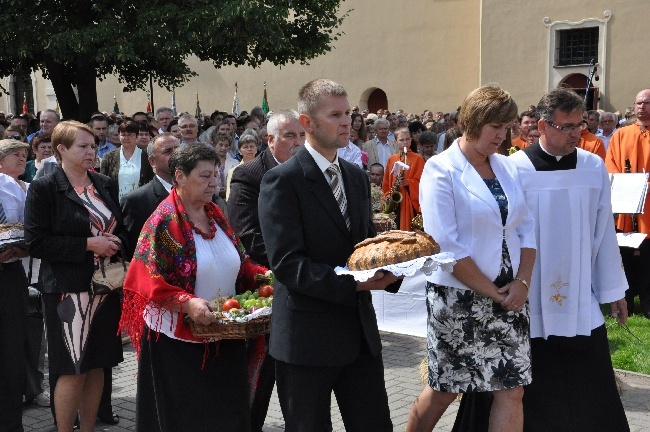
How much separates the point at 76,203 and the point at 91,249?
1.01ft

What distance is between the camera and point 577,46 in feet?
97.5

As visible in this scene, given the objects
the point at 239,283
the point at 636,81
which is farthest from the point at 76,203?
the point at 636,81

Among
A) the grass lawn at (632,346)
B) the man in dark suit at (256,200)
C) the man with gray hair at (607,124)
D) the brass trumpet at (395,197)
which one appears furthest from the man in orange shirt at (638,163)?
the man with gray hair at (607,124)

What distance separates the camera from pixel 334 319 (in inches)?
152

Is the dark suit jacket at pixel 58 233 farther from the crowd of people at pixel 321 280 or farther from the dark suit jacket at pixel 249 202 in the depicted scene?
the dark suit jacket at pixel 249 202

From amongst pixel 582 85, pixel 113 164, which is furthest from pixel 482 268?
pixel 582 85

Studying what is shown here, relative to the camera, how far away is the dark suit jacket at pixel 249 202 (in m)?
5.31

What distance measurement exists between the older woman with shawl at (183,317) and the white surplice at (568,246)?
1651 mm

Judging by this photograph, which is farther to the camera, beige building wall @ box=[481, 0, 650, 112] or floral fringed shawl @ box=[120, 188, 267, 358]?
beige building wall @ box=[481, 0, 650, 112]

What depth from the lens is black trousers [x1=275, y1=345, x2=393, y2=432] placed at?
3.91 metres

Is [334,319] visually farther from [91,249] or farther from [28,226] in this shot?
[28,226]

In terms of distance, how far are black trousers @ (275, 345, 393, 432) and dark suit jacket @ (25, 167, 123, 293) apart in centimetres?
168

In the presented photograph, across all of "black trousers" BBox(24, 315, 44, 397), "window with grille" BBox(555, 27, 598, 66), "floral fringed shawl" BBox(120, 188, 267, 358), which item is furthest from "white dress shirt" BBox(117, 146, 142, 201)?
"window with grille" BBox(555, 27, 598, 66)

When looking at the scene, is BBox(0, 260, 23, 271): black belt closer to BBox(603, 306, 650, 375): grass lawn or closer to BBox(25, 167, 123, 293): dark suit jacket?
BBox(25, 167, 123, 293): dark suit jacket
